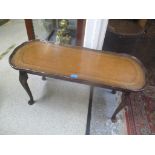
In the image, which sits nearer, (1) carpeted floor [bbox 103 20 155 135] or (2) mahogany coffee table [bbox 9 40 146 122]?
(2) mahogany coffee table [bbox 9 40 146 122]

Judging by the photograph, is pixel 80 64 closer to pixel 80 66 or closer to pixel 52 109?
pixel 80 66

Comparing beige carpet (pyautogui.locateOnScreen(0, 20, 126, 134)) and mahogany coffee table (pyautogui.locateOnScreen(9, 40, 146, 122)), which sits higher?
mahogany coffee table (pyautogui.locateOnScreen(9, 40, 146, 122))

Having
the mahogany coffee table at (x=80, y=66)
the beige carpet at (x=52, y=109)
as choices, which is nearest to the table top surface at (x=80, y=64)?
the mahogany coffee table at (x=80, y=66)

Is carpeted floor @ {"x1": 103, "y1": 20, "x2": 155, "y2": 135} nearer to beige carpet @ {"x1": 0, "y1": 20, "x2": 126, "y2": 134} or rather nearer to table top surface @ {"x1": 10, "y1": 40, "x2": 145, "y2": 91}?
beige carpet @ {"x1": 0, "y1": 20, "x2": 126, "y2": 134}

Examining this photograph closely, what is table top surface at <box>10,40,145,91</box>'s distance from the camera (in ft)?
3.51

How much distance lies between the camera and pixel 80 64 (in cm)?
119

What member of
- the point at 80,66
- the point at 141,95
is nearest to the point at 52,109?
the point at 80,66

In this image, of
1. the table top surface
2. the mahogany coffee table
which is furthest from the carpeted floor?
the table top surface

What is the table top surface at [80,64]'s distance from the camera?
3.51ft

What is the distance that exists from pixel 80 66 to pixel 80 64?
3 centimetres

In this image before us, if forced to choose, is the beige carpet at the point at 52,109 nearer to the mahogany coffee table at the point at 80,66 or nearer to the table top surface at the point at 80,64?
the mahogany coffee table at the point at 80,66
